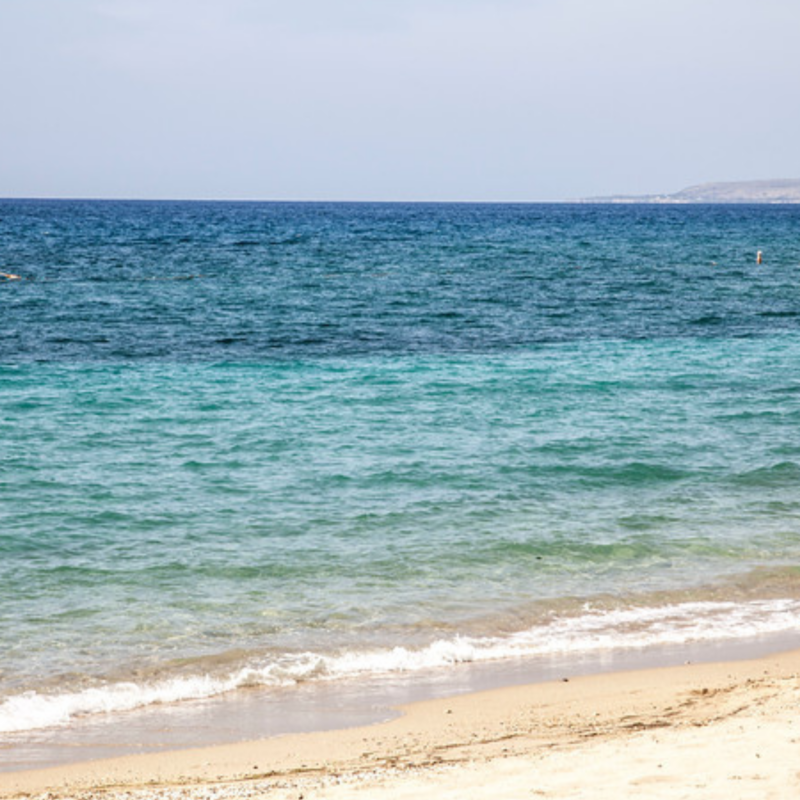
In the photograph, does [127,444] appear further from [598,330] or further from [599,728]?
[598,330]

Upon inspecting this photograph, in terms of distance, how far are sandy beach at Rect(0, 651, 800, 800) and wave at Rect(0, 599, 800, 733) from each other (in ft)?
2.95

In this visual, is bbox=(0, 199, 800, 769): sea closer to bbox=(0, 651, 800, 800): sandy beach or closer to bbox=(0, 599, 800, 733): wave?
bbox=(0, 599, 800, 733): wave

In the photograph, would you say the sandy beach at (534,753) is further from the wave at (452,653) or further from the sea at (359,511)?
the wave at (452,653)

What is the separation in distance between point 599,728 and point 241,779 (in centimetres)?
256

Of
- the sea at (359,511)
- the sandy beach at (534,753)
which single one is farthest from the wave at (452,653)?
the sandy beach at (534,753)

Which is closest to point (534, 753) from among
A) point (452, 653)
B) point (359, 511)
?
point (452, 653)

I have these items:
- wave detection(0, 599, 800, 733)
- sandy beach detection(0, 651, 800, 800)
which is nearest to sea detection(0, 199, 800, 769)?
wave detection(0, 599, 800, 733)

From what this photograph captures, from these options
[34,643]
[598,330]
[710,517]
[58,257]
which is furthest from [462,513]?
[58,257]

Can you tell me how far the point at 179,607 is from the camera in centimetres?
1106

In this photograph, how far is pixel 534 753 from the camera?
739cm

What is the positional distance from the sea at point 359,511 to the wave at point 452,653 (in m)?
0.03

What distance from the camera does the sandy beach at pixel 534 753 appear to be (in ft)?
21.6

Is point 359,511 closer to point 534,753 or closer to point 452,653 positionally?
point 452,653

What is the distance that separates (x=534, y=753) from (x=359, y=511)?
7006mm
